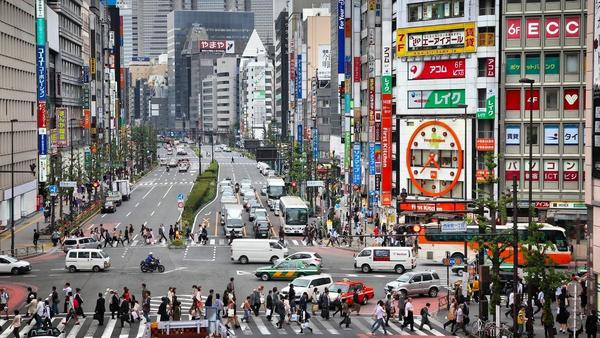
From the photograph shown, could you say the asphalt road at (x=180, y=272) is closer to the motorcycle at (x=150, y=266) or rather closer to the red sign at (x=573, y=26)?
the motorcycle at (x=150, y=266)

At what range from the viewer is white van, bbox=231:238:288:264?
64562 millimetres

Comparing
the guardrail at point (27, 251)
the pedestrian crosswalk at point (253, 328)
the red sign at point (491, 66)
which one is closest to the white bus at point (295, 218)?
the red sign at point (491, 66)

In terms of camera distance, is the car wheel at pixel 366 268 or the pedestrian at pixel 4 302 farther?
the car wheel at pixel 366 268

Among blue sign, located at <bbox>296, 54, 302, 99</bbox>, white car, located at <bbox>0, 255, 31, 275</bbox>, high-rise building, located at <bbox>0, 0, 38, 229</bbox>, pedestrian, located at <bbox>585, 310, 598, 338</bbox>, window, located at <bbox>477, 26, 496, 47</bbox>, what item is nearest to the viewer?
pedestrian, located at <bbox>585, 310, 598, 338</bbox>

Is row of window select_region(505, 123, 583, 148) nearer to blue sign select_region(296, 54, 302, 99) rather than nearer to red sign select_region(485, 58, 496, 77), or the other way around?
red sign select_region(485, 58, 496, 77)

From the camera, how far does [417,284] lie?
172 ft

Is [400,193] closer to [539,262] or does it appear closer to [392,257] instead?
[392,257]

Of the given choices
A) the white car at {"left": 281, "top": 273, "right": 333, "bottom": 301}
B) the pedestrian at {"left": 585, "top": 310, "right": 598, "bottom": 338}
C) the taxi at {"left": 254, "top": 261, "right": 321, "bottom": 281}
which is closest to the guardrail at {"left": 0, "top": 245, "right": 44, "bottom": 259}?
the taxi at {"left": 254, "top": 261, "right": 321, "bottom": 281}

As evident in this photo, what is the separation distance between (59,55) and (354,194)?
135ft

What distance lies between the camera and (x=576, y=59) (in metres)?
73.1

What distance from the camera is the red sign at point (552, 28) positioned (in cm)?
7331

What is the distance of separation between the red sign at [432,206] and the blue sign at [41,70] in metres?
42.0

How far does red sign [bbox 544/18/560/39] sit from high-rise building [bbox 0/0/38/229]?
41.5 meters

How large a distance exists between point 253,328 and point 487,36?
3912cm
